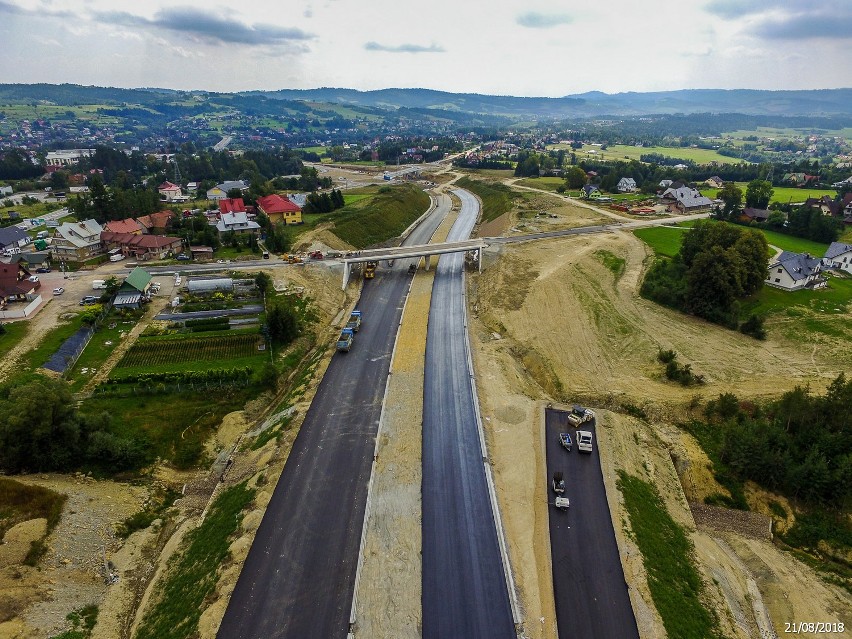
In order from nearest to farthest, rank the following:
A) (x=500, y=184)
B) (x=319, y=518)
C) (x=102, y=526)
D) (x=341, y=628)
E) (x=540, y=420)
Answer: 1. (x=341, y=628)
2. (x=319, y=518)
3. (x=102, y=526)
4. (x=540, y=420)
5. (x=500, y=184)

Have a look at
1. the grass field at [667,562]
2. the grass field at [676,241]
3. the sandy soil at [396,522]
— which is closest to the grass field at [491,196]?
the grass field at [676,241]

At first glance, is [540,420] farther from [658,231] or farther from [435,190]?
[435,190]

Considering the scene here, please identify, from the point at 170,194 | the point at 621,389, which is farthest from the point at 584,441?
the point at 170,194

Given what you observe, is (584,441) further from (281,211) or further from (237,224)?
(281,211)

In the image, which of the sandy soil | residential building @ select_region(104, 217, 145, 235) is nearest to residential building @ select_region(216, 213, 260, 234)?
residential building @ select_region(104, 217, 145, 235)

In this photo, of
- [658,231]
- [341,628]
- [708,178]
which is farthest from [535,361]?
[708,178]

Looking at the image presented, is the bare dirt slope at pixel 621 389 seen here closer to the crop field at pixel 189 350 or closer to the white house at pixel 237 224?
the crop field at pixel 189 350
